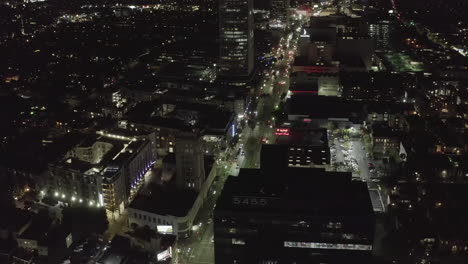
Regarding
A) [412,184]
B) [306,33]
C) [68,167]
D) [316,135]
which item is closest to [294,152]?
[316,135]

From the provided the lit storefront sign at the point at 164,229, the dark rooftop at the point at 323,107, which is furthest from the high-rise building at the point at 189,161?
the dark rooftop at the point at 323,107

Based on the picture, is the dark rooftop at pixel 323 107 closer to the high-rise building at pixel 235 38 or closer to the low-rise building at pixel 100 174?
the high-rise building at pixel 235 38

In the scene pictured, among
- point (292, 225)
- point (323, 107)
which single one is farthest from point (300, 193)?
point (323, 107)

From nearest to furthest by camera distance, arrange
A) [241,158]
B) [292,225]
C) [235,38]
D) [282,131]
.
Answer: [292,225] → [241,158] → [282,131] → [235,38]

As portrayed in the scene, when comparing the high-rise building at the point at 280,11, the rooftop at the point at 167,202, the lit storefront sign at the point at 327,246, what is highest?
the high-rise building at the point at 280,11

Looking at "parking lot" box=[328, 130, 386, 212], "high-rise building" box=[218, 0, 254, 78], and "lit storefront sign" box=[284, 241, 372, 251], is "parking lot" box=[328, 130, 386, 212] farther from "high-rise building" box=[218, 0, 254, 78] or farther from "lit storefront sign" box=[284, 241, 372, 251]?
"high-rise building" box=[218, 0, 254, 78]

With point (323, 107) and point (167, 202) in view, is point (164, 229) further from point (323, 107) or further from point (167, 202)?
point (323, 107)
